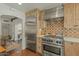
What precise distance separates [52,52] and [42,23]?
46 centimetres

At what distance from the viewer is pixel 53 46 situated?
132cm

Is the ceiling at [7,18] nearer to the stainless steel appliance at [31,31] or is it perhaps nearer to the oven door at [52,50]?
the stainless steel appliance at [31,31]

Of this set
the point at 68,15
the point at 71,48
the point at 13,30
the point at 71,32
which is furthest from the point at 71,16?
the point at 13,30

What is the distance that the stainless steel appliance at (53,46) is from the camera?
123cm

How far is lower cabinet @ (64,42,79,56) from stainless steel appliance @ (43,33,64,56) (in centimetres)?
7

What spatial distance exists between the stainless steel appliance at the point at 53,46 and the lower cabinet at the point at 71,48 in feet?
0.22

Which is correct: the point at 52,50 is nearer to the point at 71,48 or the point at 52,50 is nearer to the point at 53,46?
the point at 53,46

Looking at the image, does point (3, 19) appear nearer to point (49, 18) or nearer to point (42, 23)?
point (42, 23)

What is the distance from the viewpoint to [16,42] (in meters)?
1.27

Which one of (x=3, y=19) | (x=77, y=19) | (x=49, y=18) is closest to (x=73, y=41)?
(x=77, y=19)

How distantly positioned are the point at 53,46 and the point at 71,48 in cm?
25

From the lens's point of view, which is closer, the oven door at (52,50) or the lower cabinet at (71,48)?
the lower cabinet at (71,48)

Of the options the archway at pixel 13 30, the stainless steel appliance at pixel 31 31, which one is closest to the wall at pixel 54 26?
the stainless steel appliance at pixel 31 31

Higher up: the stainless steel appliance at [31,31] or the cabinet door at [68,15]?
the cabinet door at [68,15]
